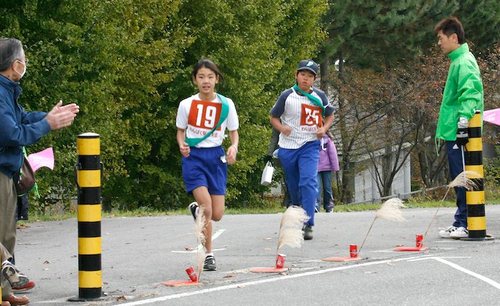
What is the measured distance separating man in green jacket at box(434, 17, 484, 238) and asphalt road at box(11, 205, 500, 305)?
0.49 m

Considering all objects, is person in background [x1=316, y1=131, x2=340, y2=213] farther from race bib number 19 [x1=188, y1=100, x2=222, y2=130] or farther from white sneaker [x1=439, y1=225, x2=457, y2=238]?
race bib number 19 [x1=188, y1=100, x2=222, y2=130]

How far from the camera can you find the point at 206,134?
1180cm

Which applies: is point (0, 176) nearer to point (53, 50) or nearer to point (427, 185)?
point (53, 50)

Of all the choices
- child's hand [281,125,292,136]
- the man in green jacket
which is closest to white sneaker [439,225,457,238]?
the man in green jacket

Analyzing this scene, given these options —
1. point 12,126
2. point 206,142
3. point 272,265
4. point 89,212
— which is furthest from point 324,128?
point 12,126

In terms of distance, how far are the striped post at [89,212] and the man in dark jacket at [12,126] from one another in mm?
283

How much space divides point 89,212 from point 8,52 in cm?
129

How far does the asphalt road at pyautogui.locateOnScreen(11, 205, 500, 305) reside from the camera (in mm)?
9844

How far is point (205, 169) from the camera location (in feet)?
38.5

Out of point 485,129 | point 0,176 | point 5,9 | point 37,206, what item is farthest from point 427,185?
point 0,176

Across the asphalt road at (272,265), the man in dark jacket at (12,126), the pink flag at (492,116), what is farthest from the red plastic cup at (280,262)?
the pink flag at (492,116)

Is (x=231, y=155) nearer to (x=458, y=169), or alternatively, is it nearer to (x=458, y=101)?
(x=458, y=101)

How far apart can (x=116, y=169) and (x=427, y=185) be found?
17442mm

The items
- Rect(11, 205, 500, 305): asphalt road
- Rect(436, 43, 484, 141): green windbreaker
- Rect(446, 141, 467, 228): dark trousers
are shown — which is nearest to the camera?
Rect(11, 205, 500, 305): asphalt road
